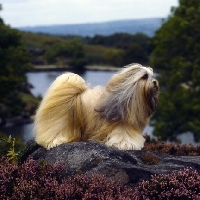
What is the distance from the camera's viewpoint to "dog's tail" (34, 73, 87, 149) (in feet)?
23.4

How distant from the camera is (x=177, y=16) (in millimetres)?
32281

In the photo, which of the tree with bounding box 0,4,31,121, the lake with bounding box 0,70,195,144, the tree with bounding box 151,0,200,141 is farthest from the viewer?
the tree with bounding box 0,4,31,121

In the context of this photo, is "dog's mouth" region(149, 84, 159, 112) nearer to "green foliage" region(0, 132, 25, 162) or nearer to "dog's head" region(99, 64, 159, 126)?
"dog's head" region(99, 64, 159, 126)

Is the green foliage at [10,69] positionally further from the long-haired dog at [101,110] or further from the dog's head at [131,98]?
the dog's head at [131,98]

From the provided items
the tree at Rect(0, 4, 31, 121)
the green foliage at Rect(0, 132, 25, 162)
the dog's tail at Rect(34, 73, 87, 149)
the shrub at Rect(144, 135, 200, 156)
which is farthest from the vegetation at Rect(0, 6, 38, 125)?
the green foliage at Rect(0, 132, 25, 162)

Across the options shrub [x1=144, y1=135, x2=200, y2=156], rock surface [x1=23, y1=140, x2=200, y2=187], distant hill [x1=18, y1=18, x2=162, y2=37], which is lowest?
distant hill [x1=18, y1=18, x2=162, y2=37]

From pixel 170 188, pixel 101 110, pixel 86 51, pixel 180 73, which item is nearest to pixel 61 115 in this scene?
pixel 101 110

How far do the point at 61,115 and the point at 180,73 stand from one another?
2339 centimetres

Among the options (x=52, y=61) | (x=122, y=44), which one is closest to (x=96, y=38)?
(x=122, y=44)

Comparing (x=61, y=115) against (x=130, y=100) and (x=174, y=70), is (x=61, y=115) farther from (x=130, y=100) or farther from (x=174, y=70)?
(x=174, y=70)

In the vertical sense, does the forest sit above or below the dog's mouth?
below

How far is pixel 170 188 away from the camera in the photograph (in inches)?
210

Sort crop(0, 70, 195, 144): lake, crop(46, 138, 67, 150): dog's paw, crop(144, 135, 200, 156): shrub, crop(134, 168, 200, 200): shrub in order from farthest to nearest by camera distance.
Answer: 1. crop(0, 70, 195, 144): lake
2. crop(144, 135, 200, 156): shrub
3. crop(46, 138, 67, 150): dog's paw
4. crop(134, 168, 200, 200): shrub

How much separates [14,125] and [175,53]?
1552 cm
